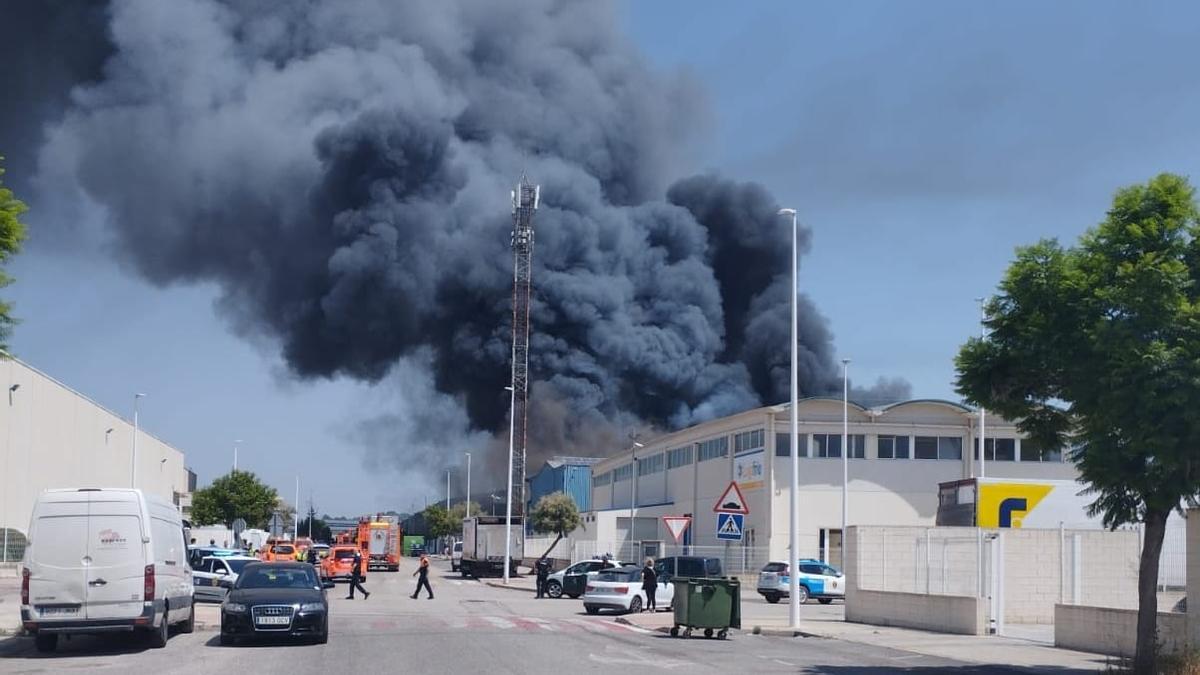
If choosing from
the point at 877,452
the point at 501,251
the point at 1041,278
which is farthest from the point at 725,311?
the point at 1041,278

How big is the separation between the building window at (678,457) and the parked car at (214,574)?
32684 mm

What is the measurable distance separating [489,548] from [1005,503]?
120 feet

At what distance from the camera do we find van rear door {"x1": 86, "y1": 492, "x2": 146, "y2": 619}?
19.1 meters

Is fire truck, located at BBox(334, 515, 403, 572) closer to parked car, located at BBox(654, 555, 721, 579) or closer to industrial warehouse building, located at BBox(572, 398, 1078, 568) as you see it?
industrial warehouse building, located at BBox(572, 398, 1078, 568)

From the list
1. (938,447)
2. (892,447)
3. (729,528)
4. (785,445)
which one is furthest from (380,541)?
(729,528)

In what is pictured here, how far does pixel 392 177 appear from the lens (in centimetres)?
7969

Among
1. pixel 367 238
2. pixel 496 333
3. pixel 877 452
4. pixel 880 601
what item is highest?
pixel 367 238

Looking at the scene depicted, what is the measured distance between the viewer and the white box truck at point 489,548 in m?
64.1

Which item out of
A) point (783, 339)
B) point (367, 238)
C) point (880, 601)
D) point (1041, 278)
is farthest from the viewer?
point (783, 339)

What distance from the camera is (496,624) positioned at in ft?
90.3

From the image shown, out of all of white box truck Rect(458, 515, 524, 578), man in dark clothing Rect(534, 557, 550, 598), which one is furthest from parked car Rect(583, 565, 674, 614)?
white box truck Rect(458, 515, 524, 578)

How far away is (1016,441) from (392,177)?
40.5 meters

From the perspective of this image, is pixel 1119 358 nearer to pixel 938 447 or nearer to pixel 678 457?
pixel 938 447

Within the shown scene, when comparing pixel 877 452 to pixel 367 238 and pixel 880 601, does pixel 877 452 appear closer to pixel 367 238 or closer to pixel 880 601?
pixel 880 601
